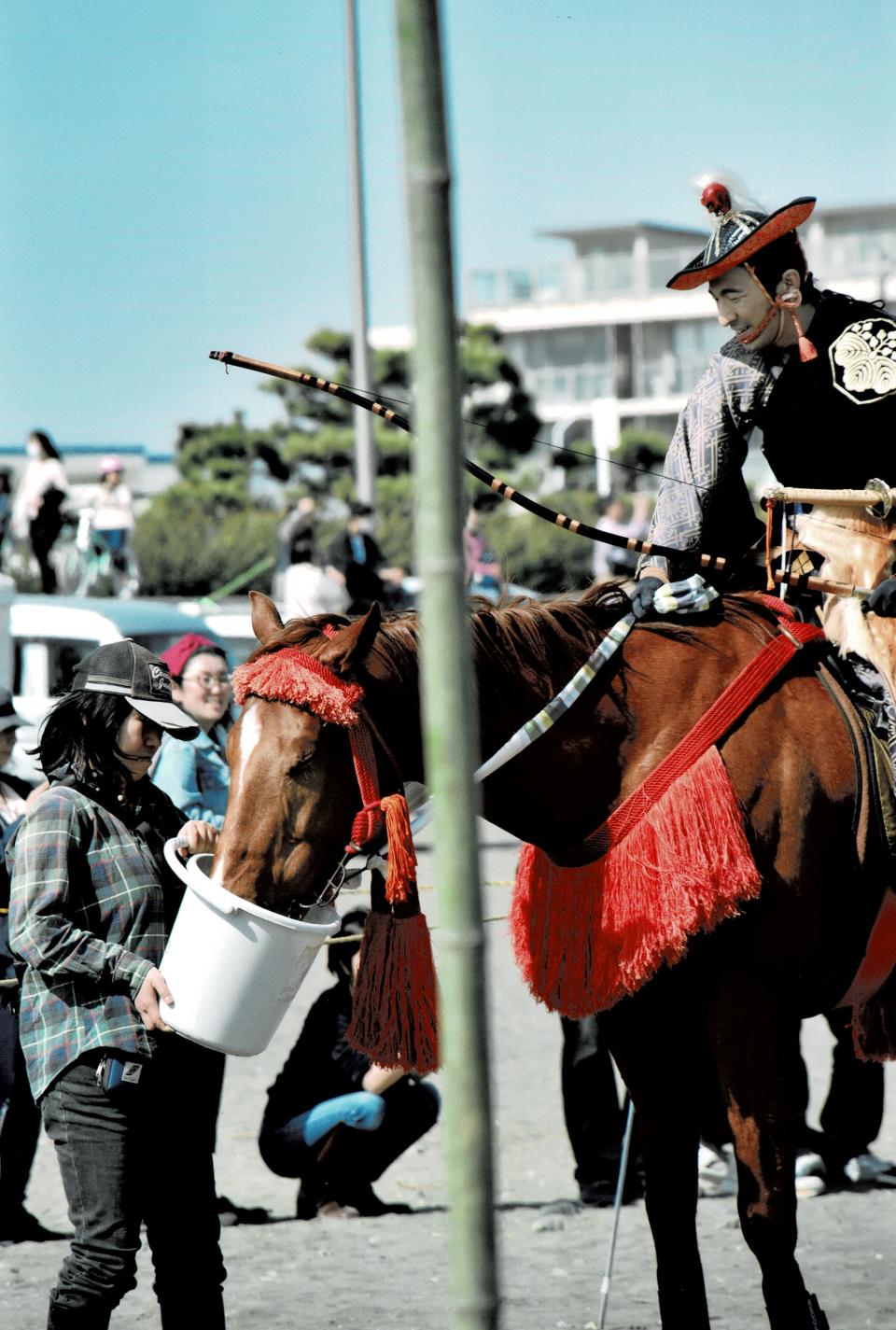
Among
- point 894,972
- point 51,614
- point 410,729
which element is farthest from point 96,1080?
point 51,614

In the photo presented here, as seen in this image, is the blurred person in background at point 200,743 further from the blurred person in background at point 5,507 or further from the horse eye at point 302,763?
the blurred person in background at point 5,507

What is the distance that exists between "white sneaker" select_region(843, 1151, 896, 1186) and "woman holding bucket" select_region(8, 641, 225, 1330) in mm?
3120

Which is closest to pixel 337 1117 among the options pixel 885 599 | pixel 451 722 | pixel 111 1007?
pixel 111 1007

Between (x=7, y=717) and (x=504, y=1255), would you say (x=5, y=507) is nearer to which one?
(x=7, y=717)

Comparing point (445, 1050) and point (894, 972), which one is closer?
point (445, 1050)

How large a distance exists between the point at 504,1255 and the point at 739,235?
131 inches

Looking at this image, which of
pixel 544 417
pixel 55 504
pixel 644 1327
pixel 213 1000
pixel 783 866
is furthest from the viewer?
pixel 544 417

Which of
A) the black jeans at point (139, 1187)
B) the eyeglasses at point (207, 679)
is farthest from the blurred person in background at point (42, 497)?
the black jeans at point (139, 1187)

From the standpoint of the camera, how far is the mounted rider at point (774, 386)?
4.19m

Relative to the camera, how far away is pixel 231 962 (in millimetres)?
3598

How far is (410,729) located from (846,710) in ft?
3.42

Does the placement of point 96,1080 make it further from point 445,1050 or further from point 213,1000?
point 445,1050

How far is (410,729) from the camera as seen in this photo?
3.73 meters

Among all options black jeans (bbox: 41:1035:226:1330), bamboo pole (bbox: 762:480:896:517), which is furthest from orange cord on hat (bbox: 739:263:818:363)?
black jeans (bbox: 41:1035:226:1330)
